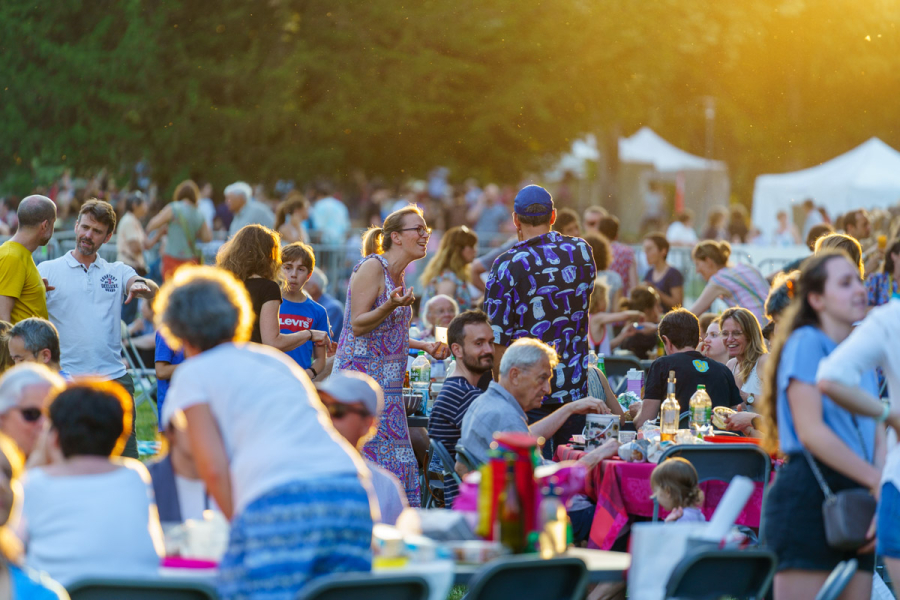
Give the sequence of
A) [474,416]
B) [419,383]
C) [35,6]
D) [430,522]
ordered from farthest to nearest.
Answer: [35,6], [419,383], [474,416], [430,522]

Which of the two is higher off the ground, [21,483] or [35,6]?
[35,6]

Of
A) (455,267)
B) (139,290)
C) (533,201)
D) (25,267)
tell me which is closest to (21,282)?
(25,267)

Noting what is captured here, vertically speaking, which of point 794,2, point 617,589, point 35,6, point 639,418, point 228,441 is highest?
point 794,2

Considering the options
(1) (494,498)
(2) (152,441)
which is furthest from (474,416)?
(2) (152,441)

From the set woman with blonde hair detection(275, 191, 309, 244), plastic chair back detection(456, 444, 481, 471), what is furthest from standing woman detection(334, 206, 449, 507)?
woman with blonde hair detection(275, 191, 309, 244)

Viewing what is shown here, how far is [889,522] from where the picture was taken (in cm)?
387

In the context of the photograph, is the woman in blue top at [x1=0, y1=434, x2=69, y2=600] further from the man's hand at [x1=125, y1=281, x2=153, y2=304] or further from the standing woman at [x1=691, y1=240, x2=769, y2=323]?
the standing woman at [x1=691, y1=240, x2=769, y2=323]

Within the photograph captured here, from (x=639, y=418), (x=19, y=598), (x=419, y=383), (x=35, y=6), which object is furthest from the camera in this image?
(x=35, y=6)

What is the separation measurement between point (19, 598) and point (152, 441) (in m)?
7.24

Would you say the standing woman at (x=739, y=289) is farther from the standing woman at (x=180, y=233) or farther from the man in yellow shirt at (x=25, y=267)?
the standing woman at (x=180, y=233)

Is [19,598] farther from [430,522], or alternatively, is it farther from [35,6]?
[35,6]

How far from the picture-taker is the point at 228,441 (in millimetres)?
3227

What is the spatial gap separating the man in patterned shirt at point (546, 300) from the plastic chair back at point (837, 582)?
2.44m

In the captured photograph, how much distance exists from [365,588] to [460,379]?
9.24 feet
